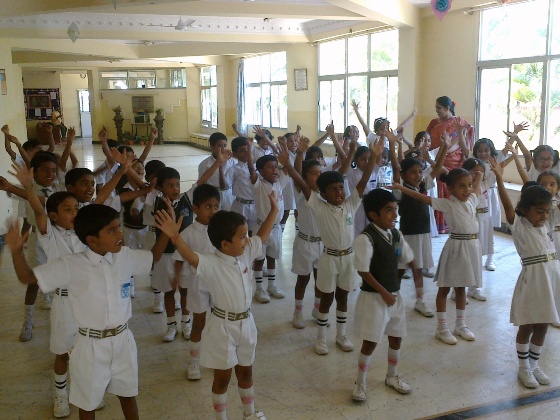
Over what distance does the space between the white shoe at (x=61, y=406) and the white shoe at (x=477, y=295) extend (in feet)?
9.70

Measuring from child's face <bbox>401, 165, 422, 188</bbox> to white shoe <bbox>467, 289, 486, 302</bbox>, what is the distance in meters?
1.08

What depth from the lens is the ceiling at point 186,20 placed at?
6.63 metres

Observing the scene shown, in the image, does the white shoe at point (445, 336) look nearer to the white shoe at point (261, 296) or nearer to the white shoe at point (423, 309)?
the white shoe at point (423, 309)

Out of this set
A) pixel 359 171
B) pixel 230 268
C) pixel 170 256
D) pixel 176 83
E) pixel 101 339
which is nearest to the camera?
pixel 101 339

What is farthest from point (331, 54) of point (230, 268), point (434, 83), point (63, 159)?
point (230, 268)

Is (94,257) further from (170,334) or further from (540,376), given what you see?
(540,376)

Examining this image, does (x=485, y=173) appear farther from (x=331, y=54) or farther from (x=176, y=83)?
(x=176, y=83)

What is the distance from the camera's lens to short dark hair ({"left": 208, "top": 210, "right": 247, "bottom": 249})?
2205 mm

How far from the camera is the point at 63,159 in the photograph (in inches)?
170

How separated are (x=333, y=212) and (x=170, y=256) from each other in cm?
105

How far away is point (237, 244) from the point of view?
2.22 meters

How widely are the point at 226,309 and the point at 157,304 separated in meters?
1.85

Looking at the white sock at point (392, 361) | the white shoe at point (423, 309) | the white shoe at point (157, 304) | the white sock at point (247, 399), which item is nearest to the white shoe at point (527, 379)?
the white sock at point (392, 361)

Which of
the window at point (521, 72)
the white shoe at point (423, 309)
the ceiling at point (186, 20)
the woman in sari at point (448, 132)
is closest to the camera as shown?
the white shoe at point (423, 309)
